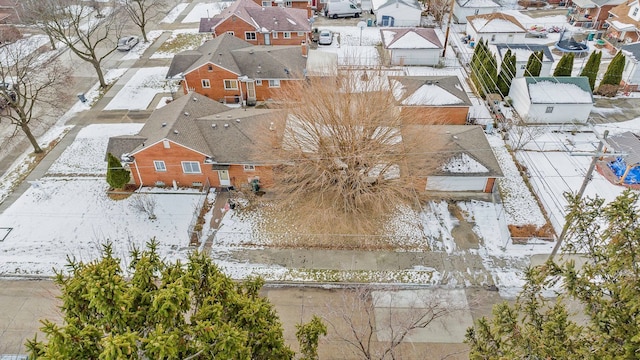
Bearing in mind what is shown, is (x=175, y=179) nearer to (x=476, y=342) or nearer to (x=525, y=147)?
(x=476, y=342)

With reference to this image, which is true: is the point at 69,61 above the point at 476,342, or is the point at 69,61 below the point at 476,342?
below

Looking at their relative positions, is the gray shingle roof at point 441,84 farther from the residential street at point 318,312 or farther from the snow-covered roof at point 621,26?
the snow-covered roof at point 621,26

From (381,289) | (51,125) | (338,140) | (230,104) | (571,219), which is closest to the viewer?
(571,219)

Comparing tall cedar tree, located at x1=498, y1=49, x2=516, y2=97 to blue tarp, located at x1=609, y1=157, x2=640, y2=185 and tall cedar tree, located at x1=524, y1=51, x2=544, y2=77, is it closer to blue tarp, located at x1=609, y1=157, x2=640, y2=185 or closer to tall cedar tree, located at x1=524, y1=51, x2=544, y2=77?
tall cedar tree, located at x1=524, y1=51, x2=544, y2=77

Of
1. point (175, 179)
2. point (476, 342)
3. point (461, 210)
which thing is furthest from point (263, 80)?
point (476, 342)

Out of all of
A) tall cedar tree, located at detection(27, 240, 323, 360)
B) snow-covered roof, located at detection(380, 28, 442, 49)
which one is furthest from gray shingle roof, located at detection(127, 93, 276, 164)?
snow-covered roof, located at detection(380, 28, 442, 49)

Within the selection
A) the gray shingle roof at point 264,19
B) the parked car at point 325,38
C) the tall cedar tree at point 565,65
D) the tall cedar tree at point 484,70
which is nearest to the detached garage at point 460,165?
the tall cedar tree at point 484,70
